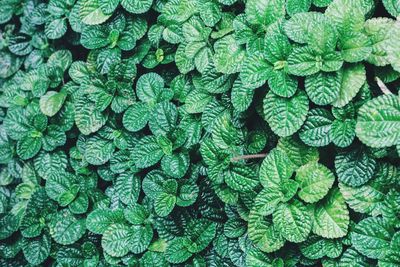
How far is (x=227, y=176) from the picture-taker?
164cm

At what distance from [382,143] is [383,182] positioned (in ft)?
0.55

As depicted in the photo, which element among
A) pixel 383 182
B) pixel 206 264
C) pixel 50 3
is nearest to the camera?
pixel 383 182

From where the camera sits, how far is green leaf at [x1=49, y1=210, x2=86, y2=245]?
1.92 meters

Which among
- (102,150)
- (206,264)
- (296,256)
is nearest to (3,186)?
(102,150)

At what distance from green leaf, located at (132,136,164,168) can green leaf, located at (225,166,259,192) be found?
0.28m

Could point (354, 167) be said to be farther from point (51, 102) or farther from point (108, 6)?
point (51, 102)

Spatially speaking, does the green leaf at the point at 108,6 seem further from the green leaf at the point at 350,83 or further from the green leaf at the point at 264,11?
the green leaf at the point at 350,83

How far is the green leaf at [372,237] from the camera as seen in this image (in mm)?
1455

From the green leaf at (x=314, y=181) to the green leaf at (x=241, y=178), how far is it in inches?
5.6

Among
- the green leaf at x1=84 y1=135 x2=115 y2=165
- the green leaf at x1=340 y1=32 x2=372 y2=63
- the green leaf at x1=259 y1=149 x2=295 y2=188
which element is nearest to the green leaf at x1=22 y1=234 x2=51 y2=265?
the green leaf at x1=84 y1=135 x2=115 y2=165

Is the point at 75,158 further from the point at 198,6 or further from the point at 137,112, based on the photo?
the point at 198,6

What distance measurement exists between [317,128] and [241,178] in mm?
277

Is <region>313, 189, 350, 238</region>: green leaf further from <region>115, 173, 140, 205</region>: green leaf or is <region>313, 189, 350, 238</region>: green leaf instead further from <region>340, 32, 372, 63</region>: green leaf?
<region>115, 173, 140, 205</region>: green leaf

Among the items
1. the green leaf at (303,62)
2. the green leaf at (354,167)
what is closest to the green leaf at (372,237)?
the green leaf at (354,167)
